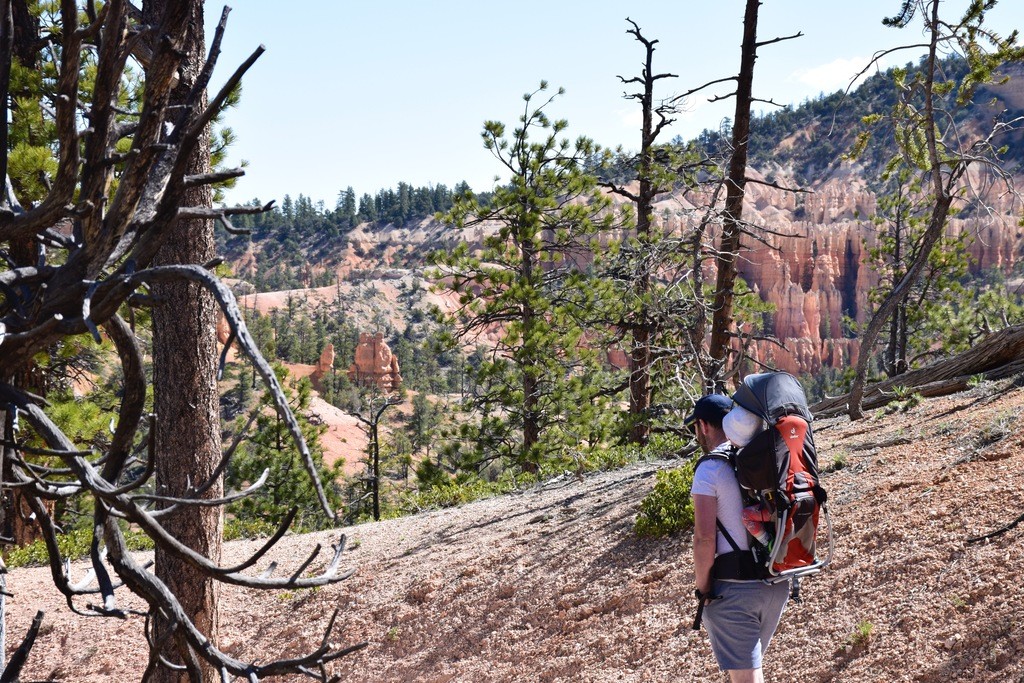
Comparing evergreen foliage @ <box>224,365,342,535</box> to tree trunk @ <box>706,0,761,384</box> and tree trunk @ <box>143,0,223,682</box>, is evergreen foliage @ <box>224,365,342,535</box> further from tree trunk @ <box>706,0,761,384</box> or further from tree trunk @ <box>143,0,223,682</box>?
tree trunk @ <box>143,0,223,682</box>

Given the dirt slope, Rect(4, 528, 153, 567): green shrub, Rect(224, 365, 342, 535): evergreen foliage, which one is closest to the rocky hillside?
Rect(224, 365, 342, 535): evergreen foliage

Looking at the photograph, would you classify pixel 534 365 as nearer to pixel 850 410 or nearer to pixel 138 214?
pixel 850 410

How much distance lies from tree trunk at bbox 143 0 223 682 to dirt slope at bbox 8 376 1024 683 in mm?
1716

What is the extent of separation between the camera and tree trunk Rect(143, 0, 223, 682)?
4.73 m

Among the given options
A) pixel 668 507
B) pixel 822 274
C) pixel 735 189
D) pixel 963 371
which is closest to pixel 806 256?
pixel 822 274

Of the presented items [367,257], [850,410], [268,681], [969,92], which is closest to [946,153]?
[969,92]

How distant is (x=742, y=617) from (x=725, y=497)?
468 millimetres

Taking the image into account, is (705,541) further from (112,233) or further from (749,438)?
(112,233)

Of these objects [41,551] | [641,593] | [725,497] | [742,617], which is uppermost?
[725,497]

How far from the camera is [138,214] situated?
2152 millimetres

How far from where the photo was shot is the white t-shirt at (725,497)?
3.14 metres

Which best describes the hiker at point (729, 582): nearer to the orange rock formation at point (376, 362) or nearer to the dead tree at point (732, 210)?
the dead tree at point (732, 210)

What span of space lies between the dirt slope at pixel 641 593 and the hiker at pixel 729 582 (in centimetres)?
113

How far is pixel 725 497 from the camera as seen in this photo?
3164 mm
